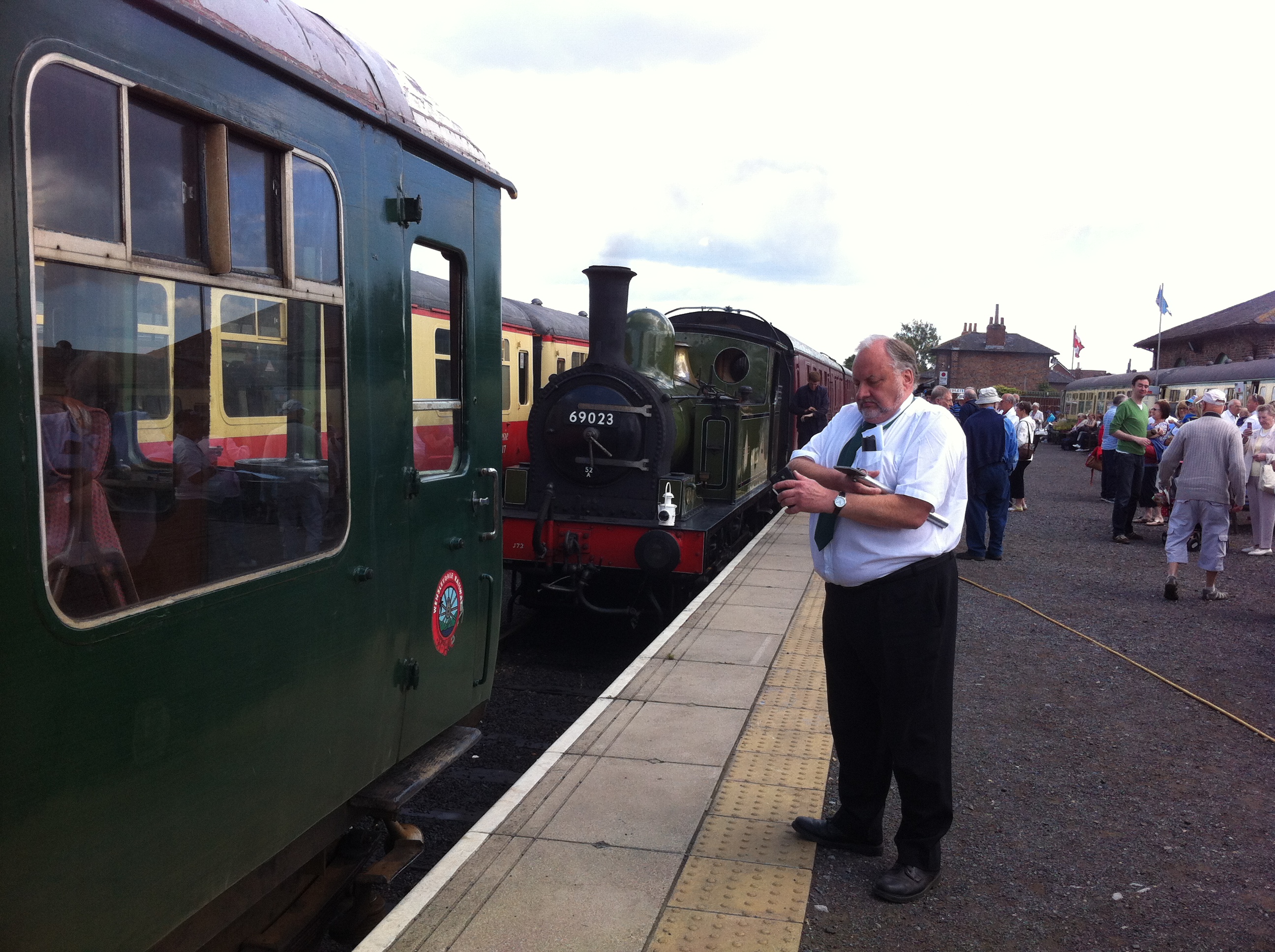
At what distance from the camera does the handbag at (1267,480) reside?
1110 centimetres

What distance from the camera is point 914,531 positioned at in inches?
125

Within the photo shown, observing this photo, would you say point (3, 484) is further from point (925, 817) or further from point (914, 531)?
point (925, 817)

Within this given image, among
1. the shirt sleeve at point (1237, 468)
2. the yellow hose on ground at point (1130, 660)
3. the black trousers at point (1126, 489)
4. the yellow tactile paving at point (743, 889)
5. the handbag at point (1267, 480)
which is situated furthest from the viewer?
the black trousers at point (1126, 489)

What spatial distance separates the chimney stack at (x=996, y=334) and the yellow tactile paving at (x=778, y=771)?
270ft

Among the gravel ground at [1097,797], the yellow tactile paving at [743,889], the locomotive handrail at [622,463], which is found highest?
the locomotive handrail at [622,463]

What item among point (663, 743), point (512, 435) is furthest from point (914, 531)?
point (512, 435)

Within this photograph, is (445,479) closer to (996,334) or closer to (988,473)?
(988,473)

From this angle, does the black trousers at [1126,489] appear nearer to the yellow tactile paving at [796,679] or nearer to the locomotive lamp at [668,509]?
the locomotive lamp at [668,509]

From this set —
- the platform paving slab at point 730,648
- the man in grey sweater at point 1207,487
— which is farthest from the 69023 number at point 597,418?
the man in grey sweater at point 1207,487

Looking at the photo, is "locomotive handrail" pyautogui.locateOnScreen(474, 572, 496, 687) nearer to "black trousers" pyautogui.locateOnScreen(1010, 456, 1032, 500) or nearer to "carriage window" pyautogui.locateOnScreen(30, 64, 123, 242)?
"carriage window" pyautogui.locateOnScreen(30, 64, 123, 242)

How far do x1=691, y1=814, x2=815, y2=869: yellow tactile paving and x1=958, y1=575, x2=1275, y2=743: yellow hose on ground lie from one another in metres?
3.06

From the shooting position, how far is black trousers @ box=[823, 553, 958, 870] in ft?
10.4

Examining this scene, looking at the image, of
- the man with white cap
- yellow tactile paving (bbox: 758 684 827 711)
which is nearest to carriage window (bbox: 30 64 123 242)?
yellow tactile paving (bbox: 758 684 827 711)

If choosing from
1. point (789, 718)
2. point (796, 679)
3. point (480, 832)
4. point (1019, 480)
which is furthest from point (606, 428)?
point (1019, 480)
